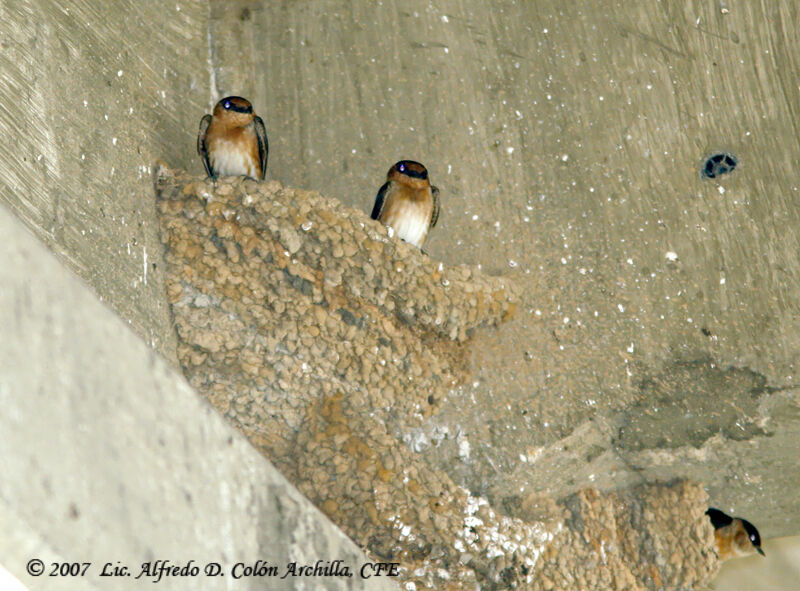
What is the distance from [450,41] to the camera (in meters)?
5.41

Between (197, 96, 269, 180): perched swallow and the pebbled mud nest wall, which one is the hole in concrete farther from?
(197, 96, 269, 180): perched swallow

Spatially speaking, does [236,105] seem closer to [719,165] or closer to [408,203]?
[408,203]

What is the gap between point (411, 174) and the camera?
5.04 metres

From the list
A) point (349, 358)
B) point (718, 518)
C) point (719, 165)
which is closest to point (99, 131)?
point (349, 358)

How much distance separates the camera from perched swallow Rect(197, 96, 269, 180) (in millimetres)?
5020

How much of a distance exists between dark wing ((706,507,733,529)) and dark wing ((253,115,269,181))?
302cm

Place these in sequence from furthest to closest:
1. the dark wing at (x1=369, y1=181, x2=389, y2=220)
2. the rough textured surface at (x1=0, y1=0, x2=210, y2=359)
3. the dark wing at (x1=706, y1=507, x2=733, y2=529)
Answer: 1. the dark wing at (x1=706, y1=507, x2=733, y2=529)
2. the dark wing at (x1=369, y1=181, x2=389, y2=220)
3. the rough textured surface at (x1=0, y1=0, x2=210, y2=359)

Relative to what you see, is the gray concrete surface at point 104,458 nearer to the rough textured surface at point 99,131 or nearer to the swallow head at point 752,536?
the rough textured surface at point 99,131

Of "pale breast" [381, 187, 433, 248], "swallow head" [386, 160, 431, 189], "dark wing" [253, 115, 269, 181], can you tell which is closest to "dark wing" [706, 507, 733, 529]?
"pale breast" [381, 187, 433, 248]

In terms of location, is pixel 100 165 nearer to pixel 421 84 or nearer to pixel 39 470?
pixel 421 84

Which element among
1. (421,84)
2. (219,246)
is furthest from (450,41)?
(219,246)

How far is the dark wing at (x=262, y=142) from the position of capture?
5137 mm

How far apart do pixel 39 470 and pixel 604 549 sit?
13.6 feet

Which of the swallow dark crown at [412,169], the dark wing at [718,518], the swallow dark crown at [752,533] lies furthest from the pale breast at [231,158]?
the swallow dark crown at [752,533]
